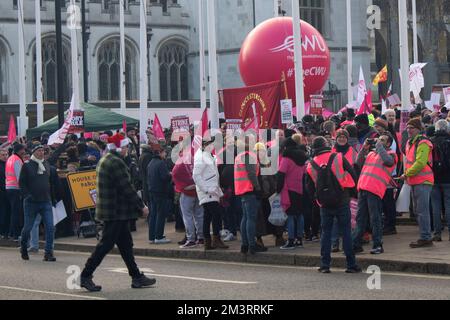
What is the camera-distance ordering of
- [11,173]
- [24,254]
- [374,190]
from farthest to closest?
[11,173] → [24,254] → [374,190]

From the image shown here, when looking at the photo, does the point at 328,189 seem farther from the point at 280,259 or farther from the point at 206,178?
the point at 206,178

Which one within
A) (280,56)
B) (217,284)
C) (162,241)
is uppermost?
(280,56)

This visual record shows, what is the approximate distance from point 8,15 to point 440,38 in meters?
24.1

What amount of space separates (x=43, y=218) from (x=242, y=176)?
3.48m

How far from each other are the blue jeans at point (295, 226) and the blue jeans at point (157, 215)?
302cm

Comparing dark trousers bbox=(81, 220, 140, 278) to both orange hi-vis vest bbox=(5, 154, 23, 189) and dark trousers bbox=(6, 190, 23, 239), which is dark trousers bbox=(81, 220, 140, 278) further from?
dark trousers bbox=(6, 190, 23, 239)

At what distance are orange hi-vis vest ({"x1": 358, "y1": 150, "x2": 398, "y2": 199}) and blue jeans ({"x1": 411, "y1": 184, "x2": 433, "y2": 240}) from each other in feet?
1.75

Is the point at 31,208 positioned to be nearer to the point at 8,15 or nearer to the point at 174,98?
the point at 8,15

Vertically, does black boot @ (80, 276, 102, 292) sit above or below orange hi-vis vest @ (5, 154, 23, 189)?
below

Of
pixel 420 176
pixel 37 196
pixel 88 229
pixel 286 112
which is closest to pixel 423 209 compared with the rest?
pixel 420 176

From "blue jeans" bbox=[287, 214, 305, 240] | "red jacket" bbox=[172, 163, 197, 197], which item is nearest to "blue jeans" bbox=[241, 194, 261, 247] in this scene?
"blue jeans" bbox=[287, 214, 305, 240]

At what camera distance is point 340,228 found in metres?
15.5

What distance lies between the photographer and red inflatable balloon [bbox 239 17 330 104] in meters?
27.8

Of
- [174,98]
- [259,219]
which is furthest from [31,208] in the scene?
[174,98]
